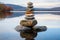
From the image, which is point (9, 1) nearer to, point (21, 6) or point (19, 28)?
point (21, 6)

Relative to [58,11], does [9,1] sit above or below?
above

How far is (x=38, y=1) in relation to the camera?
5.06 m

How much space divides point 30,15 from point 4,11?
2255mm

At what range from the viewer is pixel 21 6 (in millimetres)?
5047

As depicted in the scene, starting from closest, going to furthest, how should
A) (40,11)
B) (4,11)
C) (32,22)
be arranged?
(32,22) → (4,11) → (40,11)

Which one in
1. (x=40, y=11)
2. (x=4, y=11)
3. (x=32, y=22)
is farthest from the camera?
(x=40, y=11)

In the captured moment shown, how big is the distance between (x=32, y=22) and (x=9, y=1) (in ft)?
8.96

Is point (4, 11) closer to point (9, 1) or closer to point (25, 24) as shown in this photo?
point (9, 1)

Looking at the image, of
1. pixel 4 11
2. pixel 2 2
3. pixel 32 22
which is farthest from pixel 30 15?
pixel 2 2

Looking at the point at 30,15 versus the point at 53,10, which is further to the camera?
the point at 53,10

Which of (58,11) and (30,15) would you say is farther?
(58,11)

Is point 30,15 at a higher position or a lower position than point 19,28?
higher

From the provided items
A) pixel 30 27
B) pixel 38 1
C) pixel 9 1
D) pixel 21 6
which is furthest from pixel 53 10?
pixel 30 27

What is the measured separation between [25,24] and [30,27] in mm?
100
